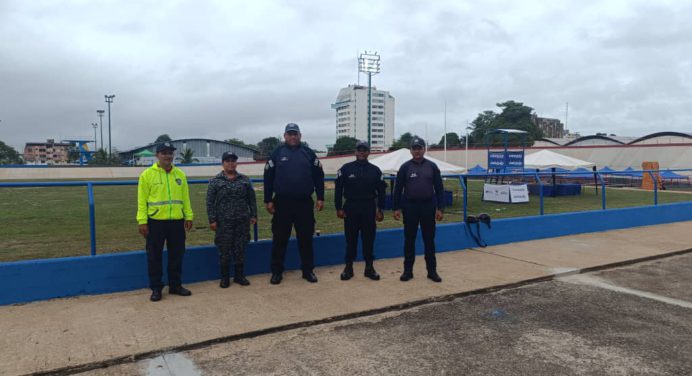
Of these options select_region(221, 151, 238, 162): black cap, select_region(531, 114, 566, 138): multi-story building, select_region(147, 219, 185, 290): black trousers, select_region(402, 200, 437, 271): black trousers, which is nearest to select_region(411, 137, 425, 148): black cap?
select_region(402, 200, 437, 271): black trousers

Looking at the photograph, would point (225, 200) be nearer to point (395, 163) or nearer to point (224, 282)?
point (224, 282)

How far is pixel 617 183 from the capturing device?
104 ft

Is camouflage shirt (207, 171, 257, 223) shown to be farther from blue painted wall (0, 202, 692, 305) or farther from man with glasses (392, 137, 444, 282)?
man with glasses (392, 137, 444, 282)

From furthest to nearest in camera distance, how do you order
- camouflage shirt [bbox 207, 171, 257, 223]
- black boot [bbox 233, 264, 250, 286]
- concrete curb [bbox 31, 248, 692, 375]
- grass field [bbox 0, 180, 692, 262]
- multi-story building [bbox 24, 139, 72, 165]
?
multi-story building [bbox 24, 139, 72, 165] → grass field [bbox 0, 180, 692, 262] → black boot [bbox 233, 264, 250, 286] → camouflage shirt [bbox 207, 171, 257, 223] → concrete curb [bbox 31, 248, 692, 375]

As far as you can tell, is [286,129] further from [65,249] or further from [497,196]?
[497,196]

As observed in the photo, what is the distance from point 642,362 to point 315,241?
13.5ft

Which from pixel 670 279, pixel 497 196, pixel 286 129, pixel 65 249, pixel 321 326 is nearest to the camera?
pixel 321 326

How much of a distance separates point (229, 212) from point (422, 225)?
2.35m

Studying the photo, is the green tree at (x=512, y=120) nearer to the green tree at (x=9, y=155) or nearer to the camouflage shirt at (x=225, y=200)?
the camouflage shirt at (x=225, y=200)

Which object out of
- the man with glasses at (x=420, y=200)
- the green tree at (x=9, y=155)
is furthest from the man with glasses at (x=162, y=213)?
the green tree at (x=9, y=155)

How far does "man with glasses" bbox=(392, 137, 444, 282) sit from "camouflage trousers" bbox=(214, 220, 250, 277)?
1.90m

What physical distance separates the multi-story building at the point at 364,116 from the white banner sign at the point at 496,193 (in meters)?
108

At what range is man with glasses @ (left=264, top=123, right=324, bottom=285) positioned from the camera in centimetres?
577

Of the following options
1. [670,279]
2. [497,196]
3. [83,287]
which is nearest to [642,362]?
[670,279]
